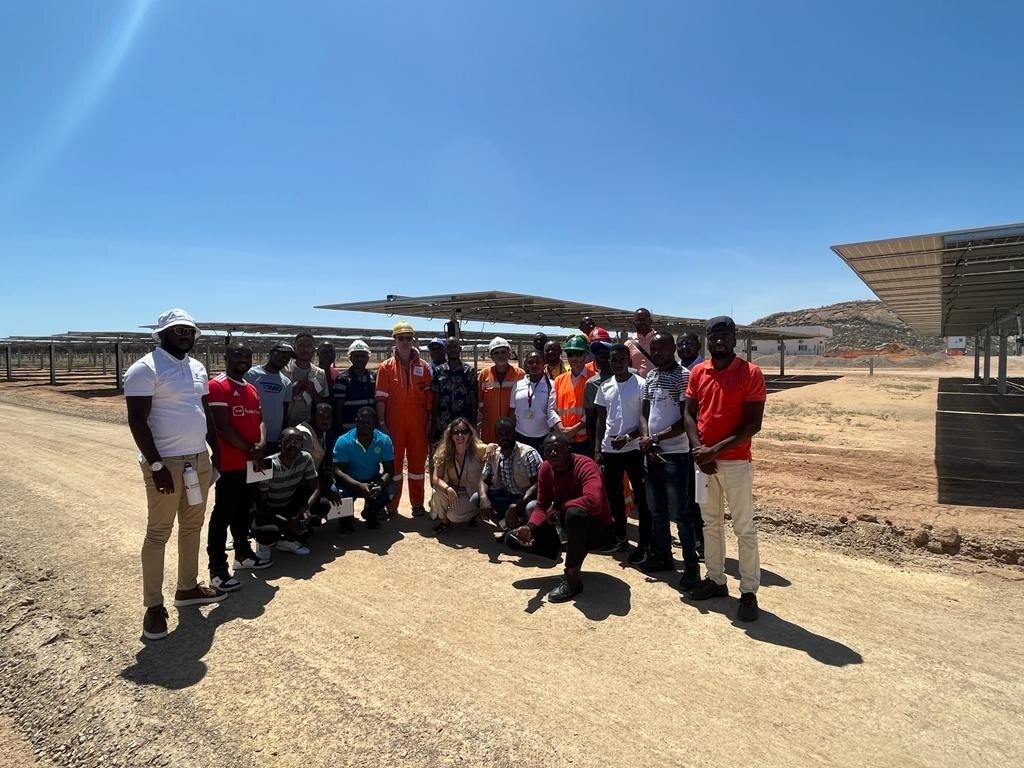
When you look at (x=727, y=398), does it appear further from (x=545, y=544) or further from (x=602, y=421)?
(x=545, y=544)

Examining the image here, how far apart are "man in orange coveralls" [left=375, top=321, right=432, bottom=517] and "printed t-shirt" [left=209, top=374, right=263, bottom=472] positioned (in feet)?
5.32

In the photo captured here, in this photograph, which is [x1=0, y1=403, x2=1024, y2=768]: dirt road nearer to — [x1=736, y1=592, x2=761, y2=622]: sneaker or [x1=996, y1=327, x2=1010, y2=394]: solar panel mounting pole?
A: [x1=736, y1=592, x2=761, y2=622]: sneaker

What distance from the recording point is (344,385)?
5758mm

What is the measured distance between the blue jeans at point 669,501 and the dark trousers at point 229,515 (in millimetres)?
3271

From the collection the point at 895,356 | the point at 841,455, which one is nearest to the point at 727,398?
the point at 841,455

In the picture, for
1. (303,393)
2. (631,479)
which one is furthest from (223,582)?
(631,479)

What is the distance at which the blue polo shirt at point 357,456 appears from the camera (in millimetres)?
5434

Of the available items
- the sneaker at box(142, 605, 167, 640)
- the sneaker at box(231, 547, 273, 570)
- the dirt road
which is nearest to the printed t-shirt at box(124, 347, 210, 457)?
the sneaker at box(142, 605, 167, 640)

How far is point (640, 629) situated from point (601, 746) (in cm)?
113

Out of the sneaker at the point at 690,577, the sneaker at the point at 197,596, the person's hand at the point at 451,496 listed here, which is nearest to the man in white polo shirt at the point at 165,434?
the sneaker at the point at 197,596

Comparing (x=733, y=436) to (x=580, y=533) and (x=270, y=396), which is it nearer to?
(x=580, y=533)

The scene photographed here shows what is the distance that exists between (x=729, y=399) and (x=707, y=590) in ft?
4.64

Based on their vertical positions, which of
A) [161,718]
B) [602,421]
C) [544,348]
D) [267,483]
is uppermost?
[544,348]

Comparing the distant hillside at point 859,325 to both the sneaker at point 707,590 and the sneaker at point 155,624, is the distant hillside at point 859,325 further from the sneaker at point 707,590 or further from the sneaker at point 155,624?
the sneaker at point 155,624
